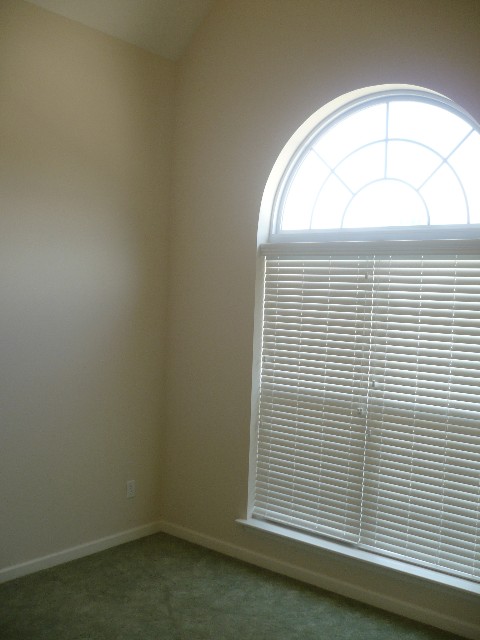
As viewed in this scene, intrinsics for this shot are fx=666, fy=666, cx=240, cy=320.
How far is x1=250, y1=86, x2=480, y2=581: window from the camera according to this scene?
3.33 metres

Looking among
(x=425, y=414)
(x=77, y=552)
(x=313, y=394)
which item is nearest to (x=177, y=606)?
(x=77, y=552)

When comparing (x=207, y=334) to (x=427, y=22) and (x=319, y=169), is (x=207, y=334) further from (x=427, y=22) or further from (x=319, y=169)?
(x=427, y=22)

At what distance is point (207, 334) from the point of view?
4.29 metres

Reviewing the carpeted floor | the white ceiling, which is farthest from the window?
the white ceiling

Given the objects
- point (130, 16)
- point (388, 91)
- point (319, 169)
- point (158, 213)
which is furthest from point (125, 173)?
point (388, 91)

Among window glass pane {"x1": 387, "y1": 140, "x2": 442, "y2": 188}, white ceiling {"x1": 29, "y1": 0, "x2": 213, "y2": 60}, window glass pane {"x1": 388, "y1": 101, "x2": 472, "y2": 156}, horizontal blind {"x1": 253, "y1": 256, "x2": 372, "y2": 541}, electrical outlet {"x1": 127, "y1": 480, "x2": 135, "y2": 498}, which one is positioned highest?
white ceiling {"x1": 29, "y1": 0, "x2": 213, "y2": 60}

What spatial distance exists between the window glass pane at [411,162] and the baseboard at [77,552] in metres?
2.73

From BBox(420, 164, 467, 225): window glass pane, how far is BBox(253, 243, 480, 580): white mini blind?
0.22 m

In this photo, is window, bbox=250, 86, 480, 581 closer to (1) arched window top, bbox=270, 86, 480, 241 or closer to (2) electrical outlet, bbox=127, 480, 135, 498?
(1) arched window top, bbox=270, 86, 480, 241

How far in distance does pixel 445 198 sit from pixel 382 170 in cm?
41

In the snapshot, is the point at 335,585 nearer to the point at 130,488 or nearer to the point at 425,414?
the point at 425,414

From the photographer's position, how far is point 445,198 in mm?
3455

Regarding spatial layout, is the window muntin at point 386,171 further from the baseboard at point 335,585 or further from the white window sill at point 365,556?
the baseboard at point 335,585

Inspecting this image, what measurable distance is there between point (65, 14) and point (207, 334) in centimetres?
206
